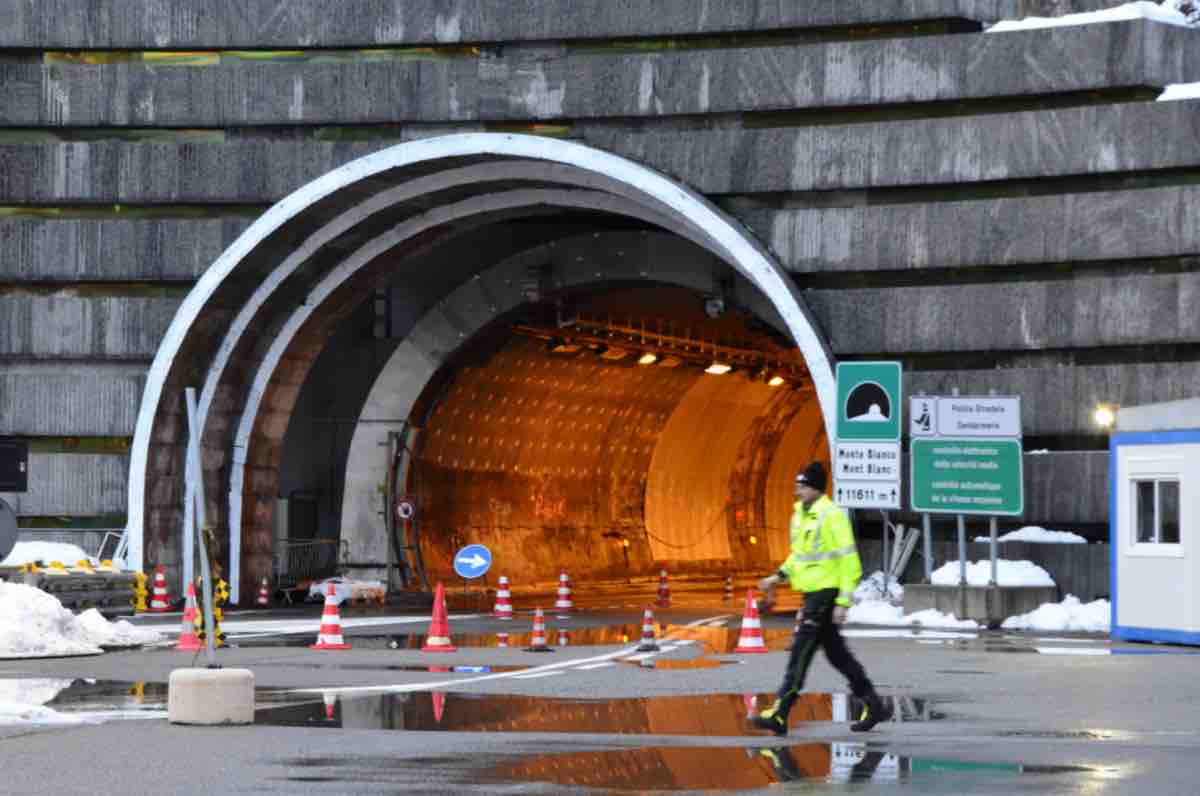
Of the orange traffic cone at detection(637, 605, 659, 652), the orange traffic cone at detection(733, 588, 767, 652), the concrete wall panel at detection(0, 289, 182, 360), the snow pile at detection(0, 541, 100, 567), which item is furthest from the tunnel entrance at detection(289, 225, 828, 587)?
the orange traffic cone at detection(637, 605, 659, 652)

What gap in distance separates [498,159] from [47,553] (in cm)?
852

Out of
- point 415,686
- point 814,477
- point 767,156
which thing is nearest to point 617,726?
point 814,477

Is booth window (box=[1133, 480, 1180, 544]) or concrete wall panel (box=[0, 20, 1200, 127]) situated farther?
concrete wall panel (box=[0, 20, 1200, 127])

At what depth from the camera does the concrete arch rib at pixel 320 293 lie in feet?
115

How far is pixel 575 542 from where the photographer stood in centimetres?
5119

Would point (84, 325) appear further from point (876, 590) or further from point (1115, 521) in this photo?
point (1115, 521)

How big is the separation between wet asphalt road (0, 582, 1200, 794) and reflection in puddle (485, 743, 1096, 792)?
0.02 meters

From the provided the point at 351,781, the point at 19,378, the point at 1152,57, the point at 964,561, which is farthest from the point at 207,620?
the point at 19,378

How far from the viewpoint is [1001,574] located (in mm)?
29531

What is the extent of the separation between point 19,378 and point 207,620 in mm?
20250

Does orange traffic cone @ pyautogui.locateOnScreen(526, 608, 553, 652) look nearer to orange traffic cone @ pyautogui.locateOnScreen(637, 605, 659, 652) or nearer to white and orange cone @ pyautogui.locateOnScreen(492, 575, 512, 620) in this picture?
orange traffic cone @ pyautogui.locateOnScreen(637, 605, 659, 652)

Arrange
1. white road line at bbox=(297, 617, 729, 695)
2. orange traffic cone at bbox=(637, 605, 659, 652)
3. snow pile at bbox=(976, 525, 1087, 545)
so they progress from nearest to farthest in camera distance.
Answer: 1. white road line at bbox=(297, 617, 729, 695)
2. orange traffic cone at bbox=(637, 605, 659, 652)
3. snow pile at bbox=(976, 525, 1087, 545)

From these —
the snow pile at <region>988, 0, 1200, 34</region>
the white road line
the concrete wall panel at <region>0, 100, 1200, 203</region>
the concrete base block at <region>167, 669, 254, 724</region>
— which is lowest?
the white road line

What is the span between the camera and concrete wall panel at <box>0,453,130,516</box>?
34.0m
